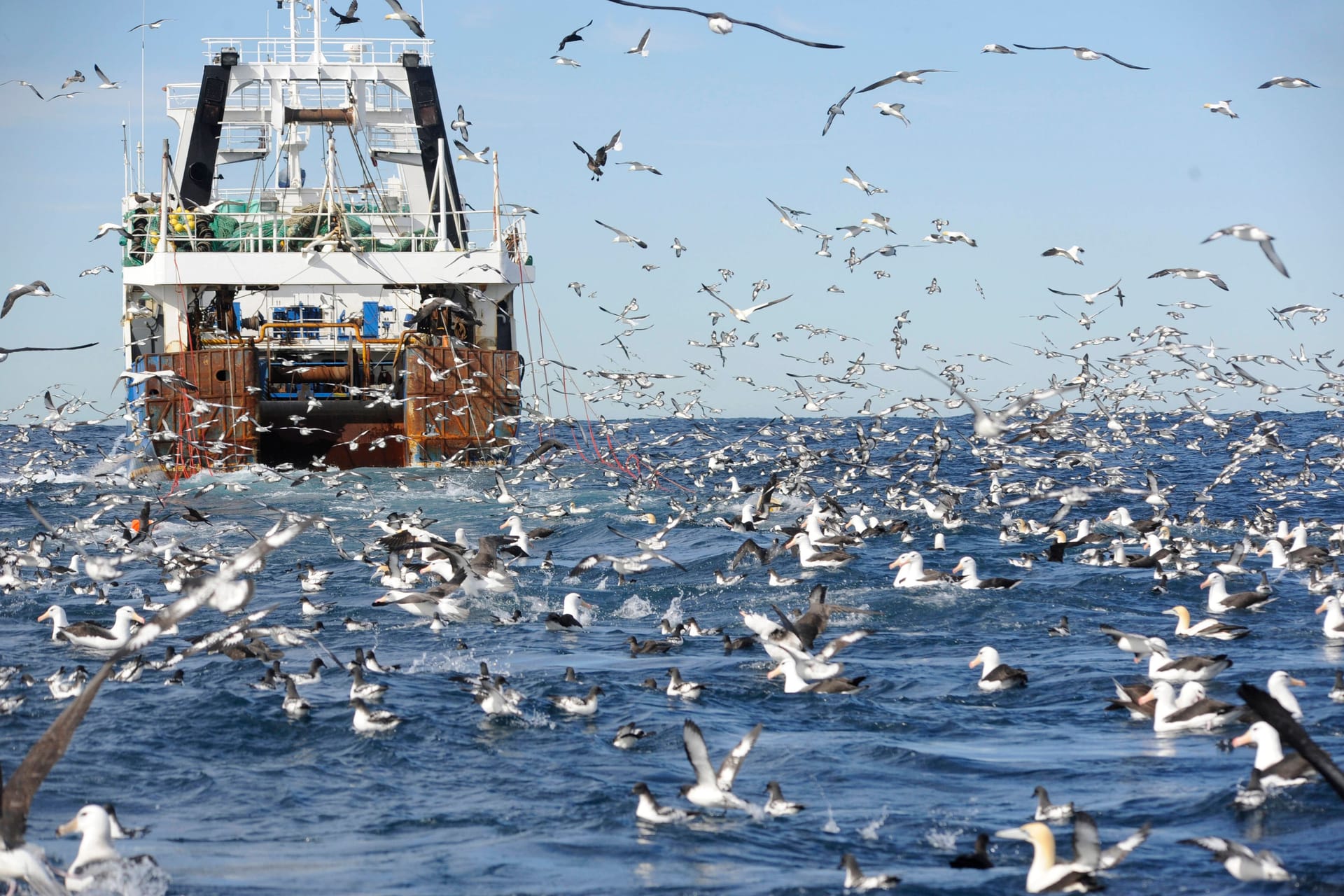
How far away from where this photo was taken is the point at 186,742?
1265 centimetres

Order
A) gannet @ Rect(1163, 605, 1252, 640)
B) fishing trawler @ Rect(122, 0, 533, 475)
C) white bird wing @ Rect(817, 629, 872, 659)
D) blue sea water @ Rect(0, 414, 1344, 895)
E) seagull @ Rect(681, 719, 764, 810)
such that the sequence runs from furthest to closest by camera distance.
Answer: fishing trawler @ Rect(122, 0, 533, 475)
gannet @ Rect(1163, 605, 1252, 640)
white bird wing @ Rect(817, 629, 872, 659)
seagull @ Rect(681, 719, 764, 810)
blue sea water @ Rect(0, 414, 1344, 895)

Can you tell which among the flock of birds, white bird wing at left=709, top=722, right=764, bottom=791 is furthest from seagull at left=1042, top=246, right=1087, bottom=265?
white bird wing at left=709, top=722, right=764, bottom=791

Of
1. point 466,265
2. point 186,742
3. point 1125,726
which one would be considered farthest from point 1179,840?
point 466,265

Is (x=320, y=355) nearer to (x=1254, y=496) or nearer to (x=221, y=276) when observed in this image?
(x=221, y=276)

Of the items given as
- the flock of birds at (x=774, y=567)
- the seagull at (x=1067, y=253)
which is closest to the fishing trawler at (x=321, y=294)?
the flock of birds at (x=774, y=567)

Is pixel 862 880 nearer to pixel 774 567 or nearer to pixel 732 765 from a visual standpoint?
pixel 732 765

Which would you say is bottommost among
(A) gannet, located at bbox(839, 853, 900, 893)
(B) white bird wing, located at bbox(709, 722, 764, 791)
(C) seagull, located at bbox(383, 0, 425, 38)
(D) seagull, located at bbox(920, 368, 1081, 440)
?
(A) gannet, located at bbox(839, 853, 900, 893)

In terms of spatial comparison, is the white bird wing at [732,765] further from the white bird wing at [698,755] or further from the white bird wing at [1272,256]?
the white bird wing at [1272,256]

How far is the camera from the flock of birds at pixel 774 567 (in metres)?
9.46

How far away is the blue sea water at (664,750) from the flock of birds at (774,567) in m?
0.19

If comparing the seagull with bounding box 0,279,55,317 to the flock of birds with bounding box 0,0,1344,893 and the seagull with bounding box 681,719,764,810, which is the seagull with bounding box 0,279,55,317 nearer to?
the flock of birds with bounding box 0,0,1344,893

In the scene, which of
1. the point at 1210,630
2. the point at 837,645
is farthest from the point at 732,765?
the point at 1210,630

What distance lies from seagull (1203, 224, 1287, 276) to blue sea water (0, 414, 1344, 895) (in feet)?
13.8

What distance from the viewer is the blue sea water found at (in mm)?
9664
